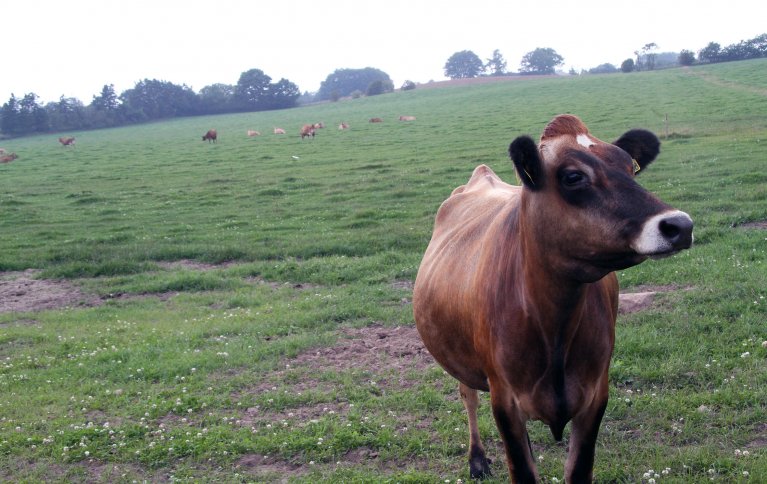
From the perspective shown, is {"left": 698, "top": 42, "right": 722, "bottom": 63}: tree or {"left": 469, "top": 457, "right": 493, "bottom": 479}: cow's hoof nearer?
{"left": 469, "top": 457, "right": 493, "bottom": 479}: cow's hoof

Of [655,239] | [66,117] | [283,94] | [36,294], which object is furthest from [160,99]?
[655,239]

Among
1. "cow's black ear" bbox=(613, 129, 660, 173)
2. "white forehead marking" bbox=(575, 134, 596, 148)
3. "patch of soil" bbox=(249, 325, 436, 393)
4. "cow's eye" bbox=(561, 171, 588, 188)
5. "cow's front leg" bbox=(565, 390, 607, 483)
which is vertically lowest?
"patch of soil" bbox=(249, 325, 436, 393)

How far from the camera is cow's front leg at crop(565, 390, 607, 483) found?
3807 millimetres

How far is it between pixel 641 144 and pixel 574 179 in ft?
2.64

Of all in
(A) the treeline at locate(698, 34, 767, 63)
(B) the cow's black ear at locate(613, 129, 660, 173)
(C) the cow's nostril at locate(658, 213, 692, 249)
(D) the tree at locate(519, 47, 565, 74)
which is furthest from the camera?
(D) the tree at locate(519, 47, 565, 74)

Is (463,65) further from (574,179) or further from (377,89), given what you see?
(574,179)

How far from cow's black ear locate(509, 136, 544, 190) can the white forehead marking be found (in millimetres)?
271

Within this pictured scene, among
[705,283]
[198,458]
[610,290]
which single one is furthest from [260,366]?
[705,283]

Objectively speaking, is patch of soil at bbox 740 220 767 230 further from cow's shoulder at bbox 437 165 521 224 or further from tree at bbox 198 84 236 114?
tree at bbox 198 84 236 114

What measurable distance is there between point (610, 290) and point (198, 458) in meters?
3.89

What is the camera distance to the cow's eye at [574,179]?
3.22 m

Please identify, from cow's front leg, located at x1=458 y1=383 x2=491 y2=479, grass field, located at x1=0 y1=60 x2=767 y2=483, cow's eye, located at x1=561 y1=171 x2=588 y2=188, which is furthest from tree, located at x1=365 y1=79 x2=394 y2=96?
cow's eye, located at x1=561 y1=171 x2=588 y2=188

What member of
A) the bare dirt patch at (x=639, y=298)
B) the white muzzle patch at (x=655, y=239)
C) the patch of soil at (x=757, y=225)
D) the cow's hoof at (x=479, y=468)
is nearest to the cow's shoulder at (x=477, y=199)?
the cow's hoof at (x=479, y=468)

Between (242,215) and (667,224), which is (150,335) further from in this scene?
(242,215)
